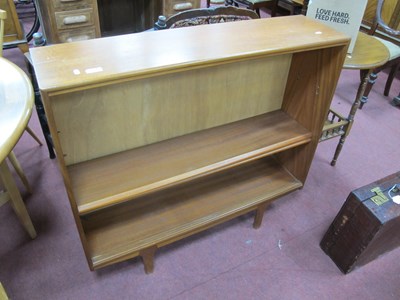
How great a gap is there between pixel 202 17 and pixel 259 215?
100cm

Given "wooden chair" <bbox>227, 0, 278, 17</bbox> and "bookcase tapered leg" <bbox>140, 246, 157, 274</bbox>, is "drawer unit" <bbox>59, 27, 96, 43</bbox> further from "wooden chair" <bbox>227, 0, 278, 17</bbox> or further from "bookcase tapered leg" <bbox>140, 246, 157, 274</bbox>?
"bookcase tapered leg" <bbox>140, 246, 157, 274</bbox>

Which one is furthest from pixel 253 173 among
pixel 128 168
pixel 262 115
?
pixel 128 168

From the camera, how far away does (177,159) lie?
4.13ft

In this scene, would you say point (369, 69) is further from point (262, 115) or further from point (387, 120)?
point (387, 120)

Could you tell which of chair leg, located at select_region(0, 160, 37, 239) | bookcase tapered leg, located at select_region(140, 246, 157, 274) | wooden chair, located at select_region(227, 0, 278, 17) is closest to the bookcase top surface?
chair leg, located at select_region(0, 160, 37, 239)

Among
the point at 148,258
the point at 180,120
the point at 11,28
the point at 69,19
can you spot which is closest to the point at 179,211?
the point at 148,258

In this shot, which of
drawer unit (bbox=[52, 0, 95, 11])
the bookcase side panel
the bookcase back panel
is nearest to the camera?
the bookcase back panel

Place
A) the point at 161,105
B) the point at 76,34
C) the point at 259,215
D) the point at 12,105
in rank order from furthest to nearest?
the point at 76,34, the point at 259,215, the point at 161,105, the point at 12,105

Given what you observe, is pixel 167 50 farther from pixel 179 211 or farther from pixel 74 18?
pixel 74 18

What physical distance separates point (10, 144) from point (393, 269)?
1638 millimetres

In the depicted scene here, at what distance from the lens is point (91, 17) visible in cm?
236

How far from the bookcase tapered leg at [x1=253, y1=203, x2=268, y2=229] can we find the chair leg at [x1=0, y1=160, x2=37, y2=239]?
41.4 inches

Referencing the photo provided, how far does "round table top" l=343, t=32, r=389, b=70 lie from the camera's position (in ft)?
5.25

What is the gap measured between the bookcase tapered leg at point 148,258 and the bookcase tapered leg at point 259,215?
53 centimetres
